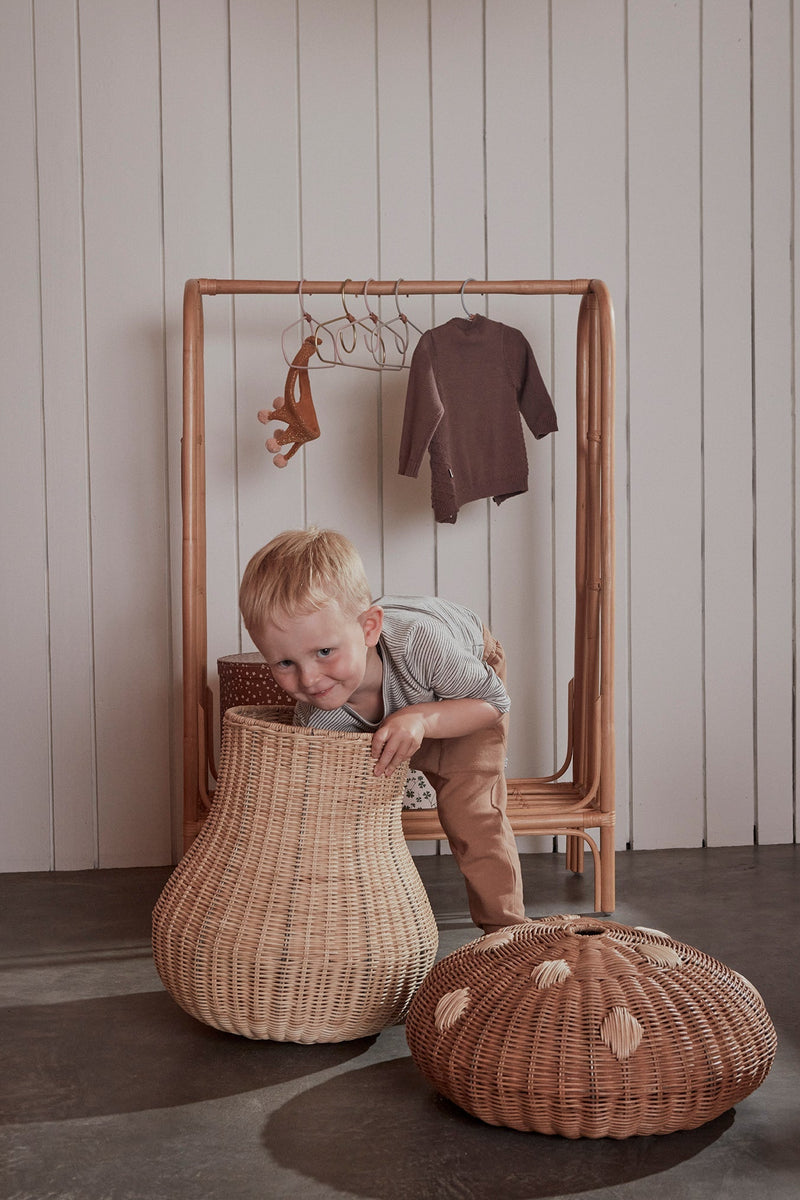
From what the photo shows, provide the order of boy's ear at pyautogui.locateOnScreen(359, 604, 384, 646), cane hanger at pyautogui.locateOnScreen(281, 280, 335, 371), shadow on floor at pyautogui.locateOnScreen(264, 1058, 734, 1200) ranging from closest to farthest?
shadow on floor at pyautogui.locateOnScreen(264, 1058, 734, 1200)
boy's ear at pyautogui.locateOnScreen(359, 604, 384, 646)
cane hanger at pyautogui.locateOnScreen(281, 280, 335, 371)

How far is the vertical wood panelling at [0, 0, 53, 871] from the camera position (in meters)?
2.69

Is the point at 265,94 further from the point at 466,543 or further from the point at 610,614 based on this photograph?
the point at 610,614

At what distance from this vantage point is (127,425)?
2.74m

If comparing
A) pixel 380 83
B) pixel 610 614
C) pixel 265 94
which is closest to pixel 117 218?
pixel 265 94

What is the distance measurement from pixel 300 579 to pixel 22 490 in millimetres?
1314

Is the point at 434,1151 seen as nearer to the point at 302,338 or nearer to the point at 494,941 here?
the point at 494,941

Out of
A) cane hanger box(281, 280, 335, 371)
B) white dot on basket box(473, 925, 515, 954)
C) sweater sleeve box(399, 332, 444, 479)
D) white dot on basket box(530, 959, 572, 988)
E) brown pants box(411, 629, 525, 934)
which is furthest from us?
cane hanger box(281, 280, 335, 371)

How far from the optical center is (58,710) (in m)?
2.76

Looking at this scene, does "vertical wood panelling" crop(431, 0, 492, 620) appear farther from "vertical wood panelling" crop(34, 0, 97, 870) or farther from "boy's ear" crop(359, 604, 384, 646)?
"boy's ear" crop(359, 604, 384, 646)

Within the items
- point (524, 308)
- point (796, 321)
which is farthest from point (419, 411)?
point (796, 321)

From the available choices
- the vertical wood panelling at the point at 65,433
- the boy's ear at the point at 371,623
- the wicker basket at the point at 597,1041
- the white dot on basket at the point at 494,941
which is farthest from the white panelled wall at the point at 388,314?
the wicker basket at the point at 597,1041

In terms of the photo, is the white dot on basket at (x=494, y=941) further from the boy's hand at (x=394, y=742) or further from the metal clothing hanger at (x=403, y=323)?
the metal clothing hanger at (x=403, y=323)

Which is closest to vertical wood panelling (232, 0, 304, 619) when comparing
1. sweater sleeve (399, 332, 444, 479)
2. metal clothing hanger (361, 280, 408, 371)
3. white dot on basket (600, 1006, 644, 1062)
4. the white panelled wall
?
the white panelled wall

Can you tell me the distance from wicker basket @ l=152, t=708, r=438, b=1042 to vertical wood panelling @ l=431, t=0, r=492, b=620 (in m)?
1.16
